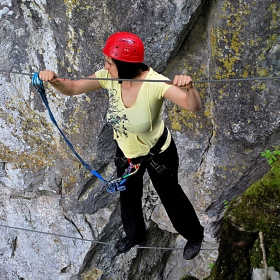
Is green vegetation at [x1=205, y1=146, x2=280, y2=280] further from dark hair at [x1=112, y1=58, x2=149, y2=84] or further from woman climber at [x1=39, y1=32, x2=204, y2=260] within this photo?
dark hair at [x1=112, y1=58, x2=149, y2=84]

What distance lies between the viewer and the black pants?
3164 mm

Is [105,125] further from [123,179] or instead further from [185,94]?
[185,94]

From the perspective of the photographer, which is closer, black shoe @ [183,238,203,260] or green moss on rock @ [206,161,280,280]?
green moss on rock @ [206,161,280,280]

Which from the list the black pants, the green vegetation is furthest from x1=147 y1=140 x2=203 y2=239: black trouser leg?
the green vegetation

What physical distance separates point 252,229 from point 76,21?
286 cm

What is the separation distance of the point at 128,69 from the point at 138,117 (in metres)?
0.35

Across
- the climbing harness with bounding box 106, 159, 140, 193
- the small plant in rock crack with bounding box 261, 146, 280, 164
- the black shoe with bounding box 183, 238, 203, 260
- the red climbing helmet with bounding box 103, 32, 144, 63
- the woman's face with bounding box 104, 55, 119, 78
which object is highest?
the red climbing helmet with bounding box 103, 32, 144, 63

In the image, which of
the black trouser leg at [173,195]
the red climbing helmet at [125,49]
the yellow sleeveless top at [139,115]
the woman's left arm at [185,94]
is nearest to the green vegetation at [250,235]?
the black trouser leg at [173,195]

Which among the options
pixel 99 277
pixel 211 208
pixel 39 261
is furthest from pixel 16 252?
pixel 211 208

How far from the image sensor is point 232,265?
2.67 metres

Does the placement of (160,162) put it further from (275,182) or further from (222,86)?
(222,86)

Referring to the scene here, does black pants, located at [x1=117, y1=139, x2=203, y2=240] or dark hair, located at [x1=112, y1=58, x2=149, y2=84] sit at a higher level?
dark hair, located at [x1=112, y1=58, x2=149, y2=84]

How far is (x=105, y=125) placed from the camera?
14.6 ft

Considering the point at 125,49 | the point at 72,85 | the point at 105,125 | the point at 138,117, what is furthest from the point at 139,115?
the point at 105,125
